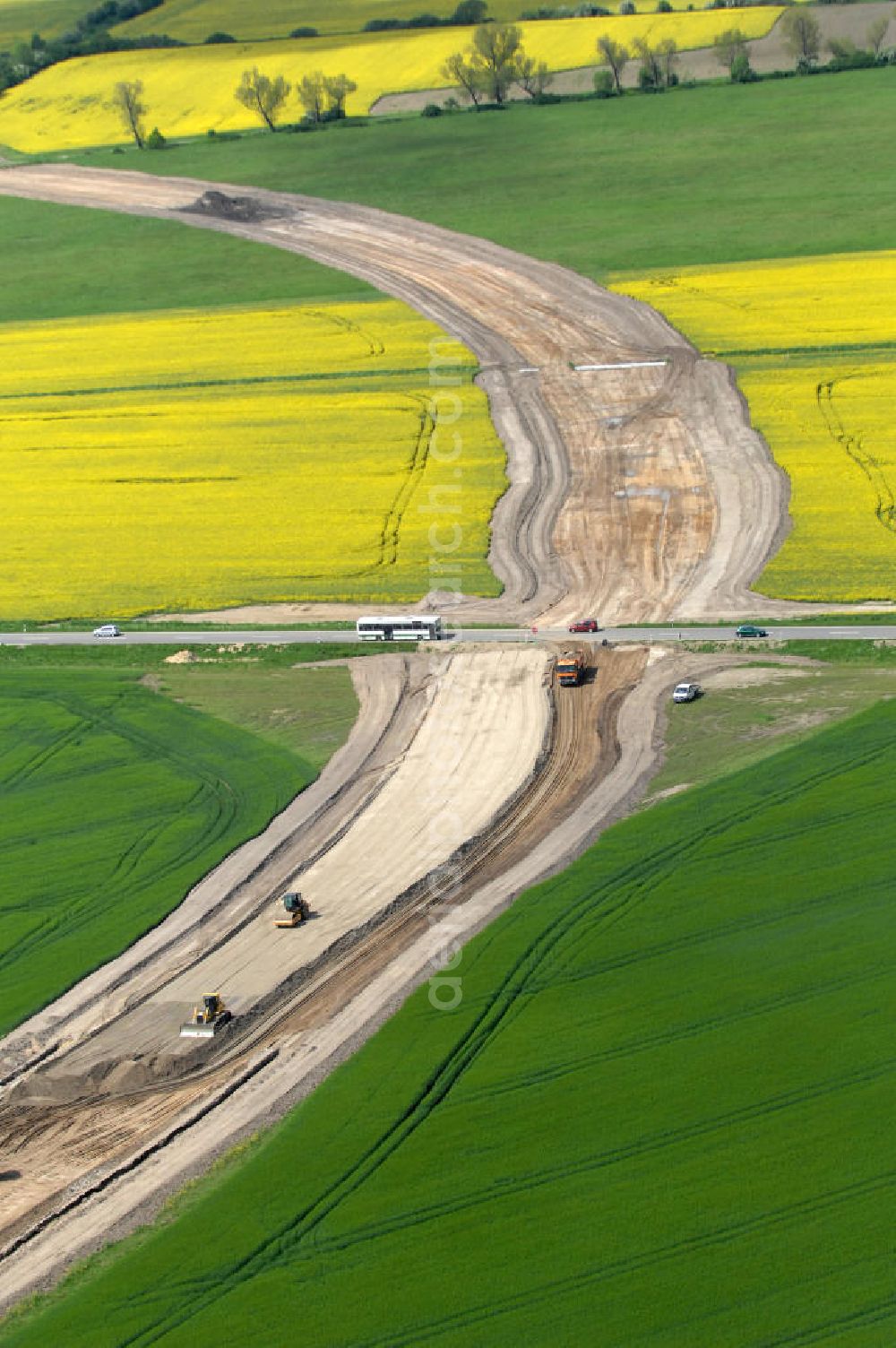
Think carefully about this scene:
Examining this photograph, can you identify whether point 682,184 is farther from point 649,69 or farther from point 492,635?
point 492,635

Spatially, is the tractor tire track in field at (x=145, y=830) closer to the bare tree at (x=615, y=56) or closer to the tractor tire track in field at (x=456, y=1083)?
the tractor tire track in field at (x=456, y=1083)

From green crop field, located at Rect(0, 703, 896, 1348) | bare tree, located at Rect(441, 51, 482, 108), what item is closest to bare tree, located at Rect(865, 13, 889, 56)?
bare tree, located at Rect(441, 51, 482, 108)

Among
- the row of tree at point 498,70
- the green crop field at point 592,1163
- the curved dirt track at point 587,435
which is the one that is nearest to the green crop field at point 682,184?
the curved dirt track at point 587,435

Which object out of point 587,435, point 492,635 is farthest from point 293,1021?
point 587,435

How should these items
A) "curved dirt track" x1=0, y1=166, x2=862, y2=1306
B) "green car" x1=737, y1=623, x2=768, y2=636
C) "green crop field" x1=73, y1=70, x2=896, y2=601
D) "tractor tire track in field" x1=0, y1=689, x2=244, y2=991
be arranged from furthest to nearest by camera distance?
1. "green crop field" x1=73, y1=70, x2=896, y2=601
2. "green car" x1=737, y1=623, x2=768, y2=636
3. "tractor tire track in field" x1=0, y1=689, x2=244, y2=991
4. "curved dirt track" x1=0, y1=166, x2=862, y2=1306

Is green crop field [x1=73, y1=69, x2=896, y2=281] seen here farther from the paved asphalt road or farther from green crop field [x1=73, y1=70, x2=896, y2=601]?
the paved asphalt road
